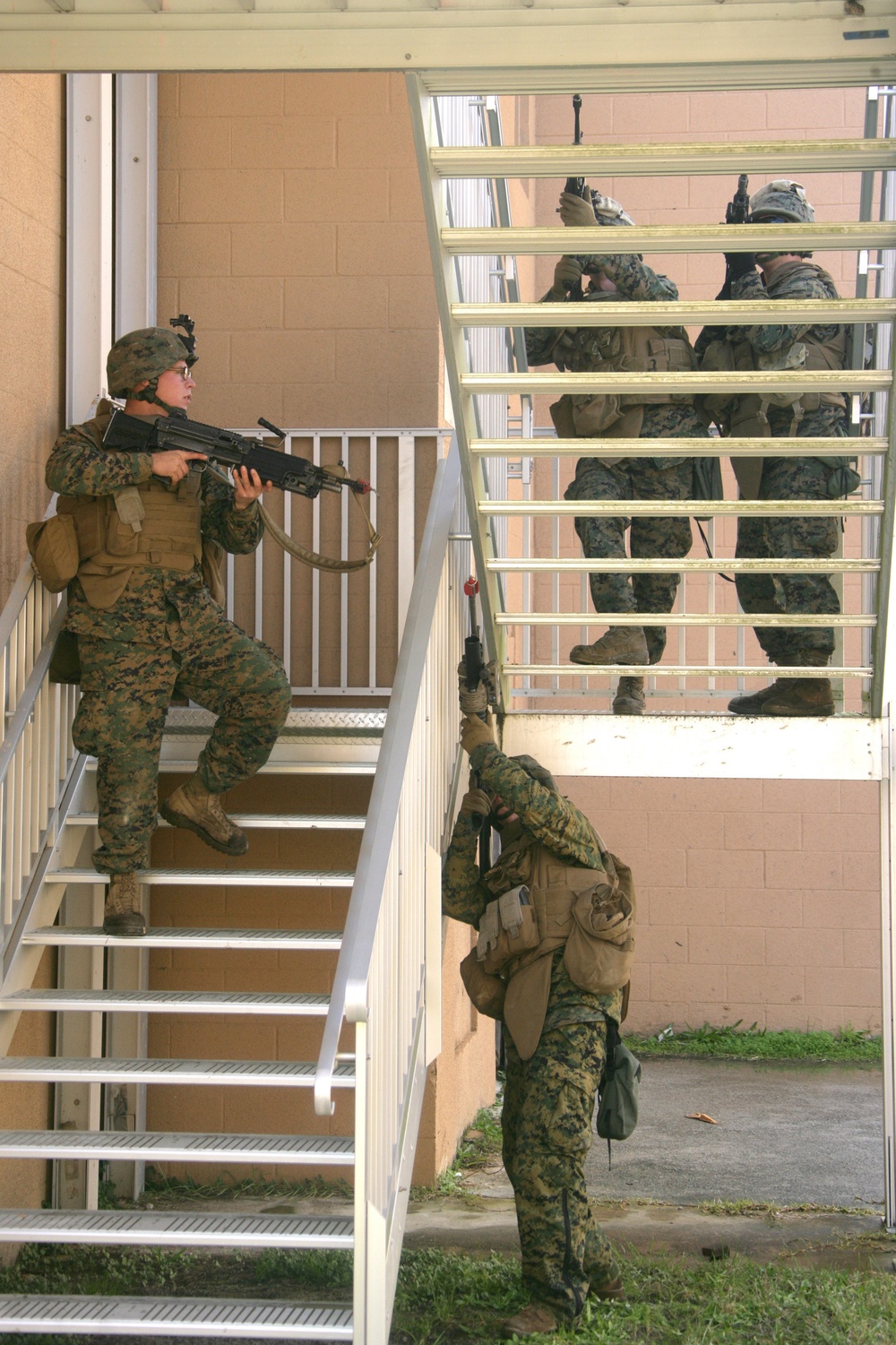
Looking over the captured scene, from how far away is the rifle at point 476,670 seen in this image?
4609 millimetres

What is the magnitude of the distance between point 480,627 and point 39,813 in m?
1.83

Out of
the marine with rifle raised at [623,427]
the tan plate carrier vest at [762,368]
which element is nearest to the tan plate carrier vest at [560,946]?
the marine with rifle raised at [623,427]

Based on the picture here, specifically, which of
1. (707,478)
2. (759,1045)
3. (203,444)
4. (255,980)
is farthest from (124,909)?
(759,1045)

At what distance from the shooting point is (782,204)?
4.72 m

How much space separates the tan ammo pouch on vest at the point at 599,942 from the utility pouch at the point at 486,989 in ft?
1.09

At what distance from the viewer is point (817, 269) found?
4684mm

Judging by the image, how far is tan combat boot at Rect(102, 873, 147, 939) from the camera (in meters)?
4.18

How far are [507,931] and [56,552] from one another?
177cm

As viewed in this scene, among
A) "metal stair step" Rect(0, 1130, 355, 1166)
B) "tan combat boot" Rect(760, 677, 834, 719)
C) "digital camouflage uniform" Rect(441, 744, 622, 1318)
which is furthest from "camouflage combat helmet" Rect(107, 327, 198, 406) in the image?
"tan combat boot" Rect(760, 677, 834, 719)

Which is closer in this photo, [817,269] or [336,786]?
[817,269]

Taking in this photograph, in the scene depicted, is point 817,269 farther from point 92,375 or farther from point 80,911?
point 80,911

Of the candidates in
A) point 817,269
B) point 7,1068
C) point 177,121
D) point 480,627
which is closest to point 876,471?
point 817,269

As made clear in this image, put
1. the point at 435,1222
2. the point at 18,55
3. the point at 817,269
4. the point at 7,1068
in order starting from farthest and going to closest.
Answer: the point at 435,1222 → the point at 817,269 → the point at 7,1068 → the point at 18,55

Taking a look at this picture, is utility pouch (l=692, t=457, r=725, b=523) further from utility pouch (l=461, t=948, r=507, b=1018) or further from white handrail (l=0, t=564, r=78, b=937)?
white handrail (l=0, t=564, r=78, b=937)
